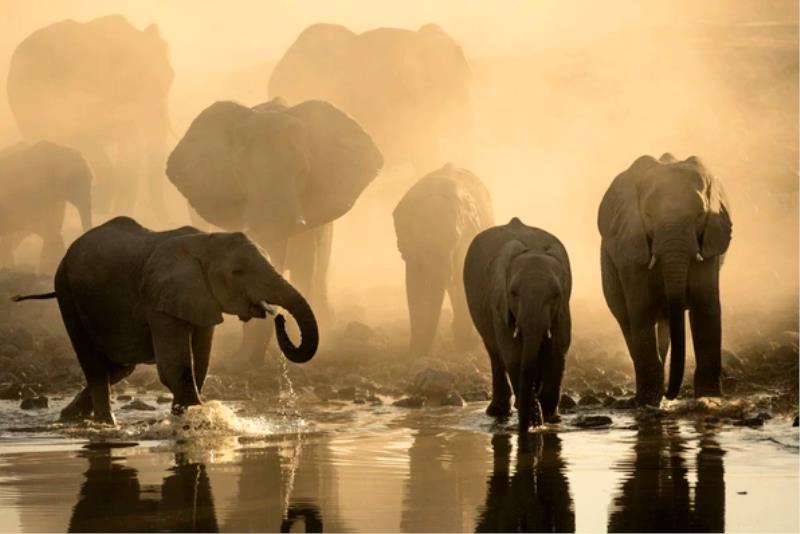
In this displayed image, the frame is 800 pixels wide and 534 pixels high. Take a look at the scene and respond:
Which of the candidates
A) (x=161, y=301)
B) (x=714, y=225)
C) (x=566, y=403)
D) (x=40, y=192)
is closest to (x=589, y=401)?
(x=566, y=403)

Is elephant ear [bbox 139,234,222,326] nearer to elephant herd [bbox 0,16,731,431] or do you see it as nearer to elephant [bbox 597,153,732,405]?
elephant herd [bbox 0,16,731,431]

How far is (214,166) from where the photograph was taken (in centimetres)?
2627

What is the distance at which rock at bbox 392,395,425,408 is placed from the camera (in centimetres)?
1880

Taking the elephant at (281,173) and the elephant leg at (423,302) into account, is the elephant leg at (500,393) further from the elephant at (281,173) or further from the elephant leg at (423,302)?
the elephant at (281,173)

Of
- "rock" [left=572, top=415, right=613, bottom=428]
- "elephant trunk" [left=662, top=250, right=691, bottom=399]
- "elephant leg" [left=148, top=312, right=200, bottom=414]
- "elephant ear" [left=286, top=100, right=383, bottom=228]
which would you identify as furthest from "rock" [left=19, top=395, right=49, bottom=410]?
"elephant ear" [left=286, top=100, right=383, bottom=228]

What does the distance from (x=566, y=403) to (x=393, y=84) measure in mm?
19342

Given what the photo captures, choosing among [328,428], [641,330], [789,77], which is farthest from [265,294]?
[789,77]

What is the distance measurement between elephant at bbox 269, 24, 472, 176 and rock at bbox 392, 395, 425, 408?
17584mm

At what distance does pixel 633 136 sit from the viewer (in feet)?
170

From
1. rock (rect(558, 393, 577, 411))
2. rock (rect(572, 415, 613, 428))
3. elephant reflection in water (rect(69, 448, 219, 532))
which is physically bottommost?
elephant reflection in water (rect(69, 448, 219, 532))

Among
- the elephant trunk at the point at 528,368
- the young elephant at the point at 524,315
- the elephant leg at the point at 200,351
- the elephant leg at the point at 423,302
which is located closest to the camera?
the elephant trunk at the point at 528,368

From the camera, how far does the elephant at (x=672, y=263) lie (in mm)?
17781

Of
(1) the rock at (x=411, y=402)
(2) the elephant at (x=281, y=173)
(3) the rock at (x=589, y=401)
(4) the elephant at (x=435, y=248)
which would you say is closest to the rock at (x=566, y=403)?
(3) the rock at (x=589, y=401)

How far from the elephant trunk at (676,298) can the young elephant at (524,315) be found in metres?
0.97
